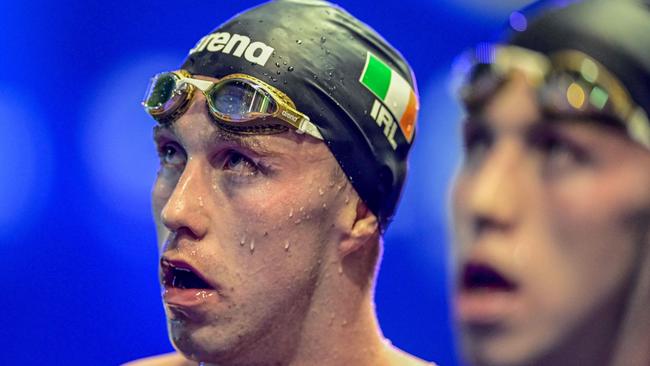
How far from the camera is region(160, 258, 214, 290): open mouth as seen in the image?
7.40 feet

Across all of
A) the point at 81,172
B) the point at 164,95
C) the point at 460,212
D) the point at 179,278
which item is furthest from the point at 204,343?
the point at 81,172

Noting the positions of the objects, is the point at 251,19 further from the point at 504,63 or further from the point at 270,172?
the point at 504,63

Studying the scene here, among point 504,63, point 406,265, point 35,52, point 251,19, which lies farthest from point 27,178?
point 504,63

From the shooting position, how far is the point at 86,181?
411 centimetres

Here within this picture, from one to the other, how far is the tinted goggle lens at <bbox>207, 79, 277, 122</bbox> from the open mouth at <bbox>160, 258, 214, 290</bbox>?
38 centimetres

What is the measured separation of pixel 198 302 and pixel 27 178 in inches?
84.7

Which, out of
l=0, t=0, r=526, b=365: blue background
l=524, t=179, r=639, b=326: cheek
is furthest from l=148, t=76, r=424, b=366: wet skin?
l=0, t=0, r=526, b=365: blue background

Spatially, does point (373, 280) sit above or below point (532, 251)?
below

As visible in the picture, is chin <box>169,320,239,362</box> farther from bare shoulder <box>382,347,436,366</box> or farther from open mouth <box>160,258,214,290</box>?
bare shoulder <box>382,347,436,366</box>

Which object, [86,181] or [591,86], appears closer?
[591,86]

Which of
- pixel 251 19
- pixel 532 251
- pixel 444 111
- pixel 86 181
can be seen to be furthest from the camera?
pixel 86 181

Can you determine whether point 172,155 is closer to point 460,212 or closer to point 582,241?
point 460,212

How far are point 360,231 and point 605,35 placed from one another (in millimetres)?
1213

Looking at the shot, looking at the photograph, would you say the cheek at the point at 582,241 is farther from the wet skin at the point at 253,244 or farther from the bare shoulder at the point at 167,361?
the bare shoulder at the point at 167,361
